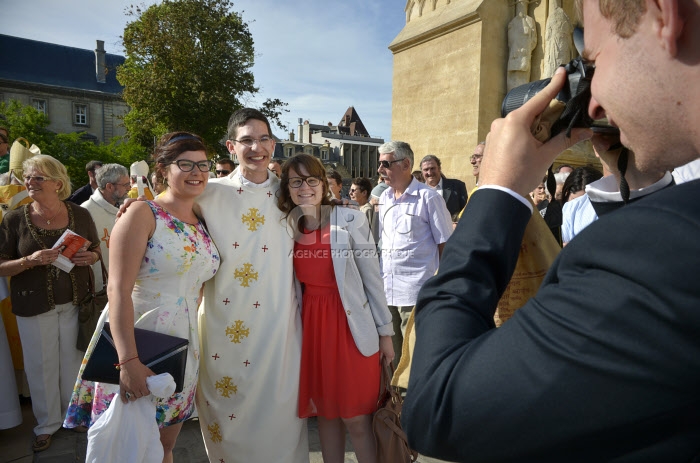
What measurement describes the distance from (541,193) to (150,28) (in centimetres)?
1751

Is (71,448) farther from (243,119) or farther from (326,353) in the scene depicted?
(243,119)

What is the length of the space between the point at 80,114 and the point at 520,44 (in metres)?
49.2

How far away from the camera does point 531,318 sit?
0.56m

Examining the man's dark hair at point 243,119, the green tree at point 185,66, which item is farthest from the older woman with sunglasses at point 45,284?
the green tree at point 185,66

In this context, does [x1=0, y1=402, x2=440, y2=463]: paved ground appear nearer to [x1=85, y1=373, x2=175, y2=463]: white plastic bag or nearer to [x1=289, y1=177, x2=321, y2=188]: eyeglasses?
[x1=85, y1=373, x2=175, y2=463]: white plastic bag

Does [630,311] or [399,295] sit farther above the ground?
[630,311]

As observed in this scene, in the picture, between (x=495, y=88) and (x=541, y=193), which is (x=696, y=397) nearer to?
(x=541, y=193)

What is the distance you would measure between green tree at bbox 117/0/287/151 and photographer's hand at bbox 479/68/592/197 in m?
18.1

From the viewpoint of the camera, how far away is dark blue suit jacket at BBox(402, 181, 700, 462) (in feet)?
1.52

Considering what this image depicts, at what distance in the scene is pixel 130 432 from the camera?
2.13 metres

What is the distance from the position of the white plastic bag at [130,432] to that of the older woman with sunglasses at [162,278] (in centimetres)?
3

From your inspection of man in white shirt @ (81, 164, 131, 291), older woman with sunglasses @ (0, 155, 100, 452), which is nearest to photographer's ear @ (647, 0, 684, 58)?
older woman with sunglasses @ (0, 155, 100, 452)

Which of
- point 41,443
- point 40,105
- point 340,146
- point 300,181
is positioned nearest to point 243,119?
point 300,181

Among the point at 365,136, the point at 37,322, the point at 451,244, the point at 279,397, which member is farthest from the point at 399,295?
the point at 365,136
